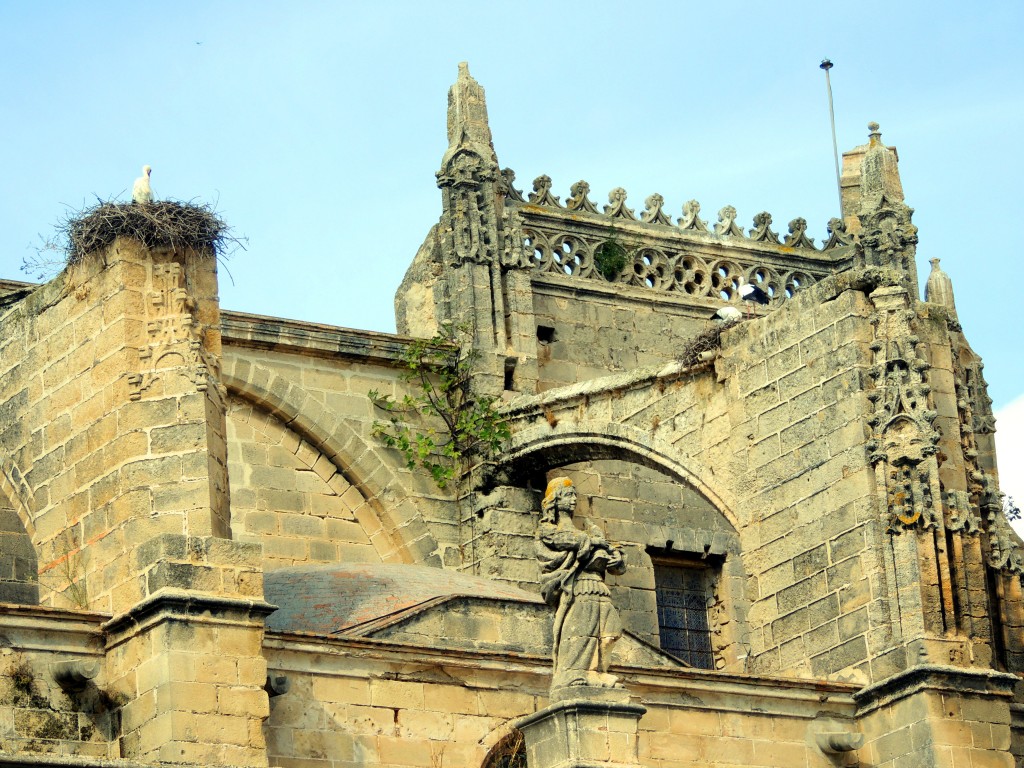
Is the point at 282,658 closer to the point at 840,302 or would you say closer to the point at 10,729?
the point at 10,729

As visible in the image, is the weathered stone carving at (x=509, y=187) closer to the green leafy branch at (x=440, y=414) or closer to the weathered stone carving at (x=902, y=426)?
the green leafy branch at (x=440, y=414)

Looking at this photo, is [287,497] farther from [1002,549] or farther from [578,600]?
[1002,549]

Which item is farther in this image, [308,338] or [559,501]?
[308,338]

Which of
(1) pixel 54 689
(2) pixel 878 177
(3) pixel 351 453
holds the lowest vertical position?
(1) pixel 54 689

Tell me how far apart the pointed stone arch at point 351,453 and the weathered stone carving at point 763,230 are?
5117 millimetres

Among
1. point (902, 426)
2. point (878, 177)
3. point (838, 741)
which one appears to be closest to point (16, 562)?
point (838, 741)

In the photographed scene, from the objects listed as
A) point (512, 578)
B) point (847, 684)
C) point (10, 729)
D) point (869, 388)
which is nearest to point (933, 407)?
point (869, 388)

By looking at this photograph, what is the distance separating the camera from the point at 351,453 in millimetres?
24562

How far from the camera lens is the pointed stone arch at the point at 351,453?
24.3 m

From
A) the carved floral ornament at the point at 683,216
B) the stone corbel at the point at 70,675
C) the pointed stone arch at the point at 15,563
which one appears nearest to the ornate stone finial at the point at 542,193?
the carved floral ornament at the point at 683,216

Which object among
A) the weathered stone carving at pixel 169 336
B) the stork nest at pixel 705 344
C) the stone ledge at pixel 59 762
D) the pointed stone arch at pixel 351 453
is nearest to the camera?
the stone ledge at pixel 59 762

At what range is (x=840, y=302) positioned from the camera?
853 inches

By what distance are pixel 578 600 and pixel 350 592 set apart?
124 inches

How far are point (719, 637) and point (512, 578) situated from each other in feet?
9.08
